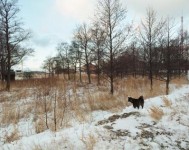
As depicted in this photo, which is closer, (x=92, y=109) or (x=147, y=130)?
(x=147, y=130)

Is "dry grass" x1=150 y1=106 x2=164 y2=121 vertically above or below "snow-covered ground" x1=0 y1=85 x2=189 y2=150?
above

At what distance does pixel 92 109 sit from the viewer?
11141 mm

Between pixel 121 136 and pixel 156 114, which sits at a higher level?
pixel 156 114

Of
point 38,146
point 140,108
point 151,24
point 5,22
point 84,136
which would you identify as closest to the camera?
point 38,146

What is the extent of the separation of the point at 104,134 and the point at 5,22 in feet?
59.0

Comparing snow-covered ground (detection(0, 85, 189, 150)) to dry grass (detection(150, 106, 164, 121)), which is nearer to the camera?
snow-covered ground (detection(0, 85, 189, 150))

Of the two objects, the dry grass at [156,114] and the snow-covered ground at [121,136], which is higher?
the dry grass at [156,114]

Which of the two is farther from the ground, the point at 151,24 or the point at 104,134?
the point at 151,24

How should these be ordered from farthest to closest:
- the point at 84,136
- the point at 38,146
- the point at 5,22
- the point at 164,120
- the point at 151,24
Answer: the point at 5,22, the point at 151,24, the point at 164,120, the point at 84,136, the point at 38,146

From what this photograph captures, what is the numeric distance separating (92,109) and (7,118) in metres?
3.55

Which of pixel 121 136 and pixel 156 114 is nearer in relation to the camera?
pixel 121 136

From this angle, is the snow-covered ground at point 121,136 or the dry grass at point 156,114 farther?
the dry grass at point 156,114

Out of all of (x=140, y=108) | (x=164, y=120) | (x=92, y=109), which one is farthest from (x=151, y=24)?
(x=164, y=120)

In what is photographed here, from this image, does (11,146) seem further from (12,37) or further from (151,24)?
(12,37)
